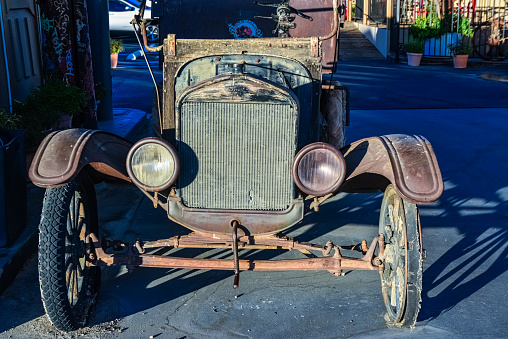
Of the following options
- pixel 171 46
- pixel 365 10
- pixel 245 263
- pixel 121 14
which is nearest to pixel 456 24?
pixel 365 10

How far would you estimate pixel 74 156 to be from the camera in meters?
3.71

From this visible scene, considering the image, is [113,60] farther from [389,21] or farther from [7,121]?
[7,121]

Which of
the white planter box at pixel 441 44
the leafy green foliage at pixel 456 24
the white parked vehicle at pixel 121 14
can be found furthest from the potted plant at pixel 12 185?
the white parked vehicle at pixel 121 14

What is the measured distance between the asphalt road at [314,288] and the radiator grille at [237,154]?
70 centimetres

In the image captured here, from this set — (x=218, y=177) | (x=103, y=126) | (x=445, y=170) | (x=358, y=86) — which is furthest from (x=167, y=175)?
(x=358, y=86)

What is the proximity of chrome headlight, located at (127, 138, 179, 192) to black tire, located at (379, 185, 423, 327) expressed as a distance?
4.43 ft

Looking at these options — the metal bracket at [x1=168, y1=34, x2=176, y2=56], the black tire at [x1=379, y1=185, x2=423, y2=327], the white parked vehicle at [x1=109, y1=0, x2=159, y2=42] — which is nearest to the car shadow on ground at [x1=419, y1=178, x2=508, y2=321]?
the black tire at [x1=379, y1=185, x2=423, y2=327]

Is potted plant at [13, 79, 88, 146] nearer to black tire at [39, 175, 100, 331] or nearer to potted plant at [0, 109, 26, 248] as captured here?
potted plant at [0, 109, 26, 248]

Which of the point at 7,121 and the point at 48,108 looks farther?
the point at 48,108

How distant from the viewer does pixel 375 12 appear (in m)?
21.6

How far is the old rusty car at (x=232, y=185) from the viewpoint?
11.9 feet

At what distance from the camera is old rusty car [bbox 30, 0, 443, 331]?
3.63m

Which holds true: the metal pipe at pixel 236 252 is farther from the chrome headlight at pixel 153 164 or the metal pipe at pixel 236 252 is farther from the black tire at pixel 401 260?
the black tire at pixel 401 260

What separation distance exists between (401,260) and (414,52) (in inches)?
550
